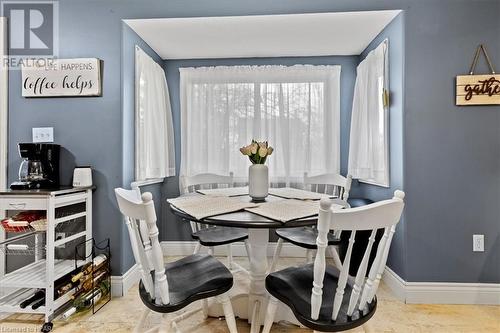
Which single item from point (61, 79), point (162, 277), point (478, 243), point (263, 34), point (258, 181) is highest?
point (263, 34)

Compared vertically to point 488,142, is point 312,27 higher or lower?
higher

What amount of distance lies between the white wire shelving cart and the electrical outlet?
2910 millimetres

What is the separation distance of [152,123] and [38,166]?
0.95m

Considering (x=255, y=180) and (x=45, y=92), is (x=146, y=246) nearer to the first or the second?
(x=255, y=180)

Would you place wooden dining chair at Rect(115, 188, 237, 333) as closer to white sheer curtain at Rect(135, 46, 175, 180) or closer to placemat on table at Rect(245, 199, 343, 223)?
placemat on table at Rect(245, 199, 343, 223)

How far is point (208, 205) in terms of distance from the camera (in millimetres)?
1553

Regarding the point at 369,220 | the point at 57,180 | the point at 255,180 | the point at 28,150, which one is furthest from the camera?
the point at 57,180

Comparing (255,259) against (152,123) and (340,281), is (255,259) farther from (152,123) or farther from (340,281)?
(152,123)

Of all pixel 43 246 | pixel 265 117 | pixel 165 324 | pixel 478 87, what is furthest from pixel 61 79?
pixel 478 87

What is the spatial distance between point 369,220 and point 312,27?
1.94 m

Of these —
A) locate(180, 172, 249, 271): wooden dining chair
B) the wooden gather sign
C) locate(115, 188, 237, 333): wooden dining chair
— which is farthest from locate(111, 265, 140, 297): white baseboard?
the wooden gather sign

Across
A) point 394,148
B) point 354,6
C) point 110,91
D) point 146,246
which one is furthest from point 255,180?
point 354,6

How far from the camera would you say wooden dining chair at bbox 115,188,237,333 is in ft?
3.67

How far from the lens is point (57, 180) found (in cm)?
218
